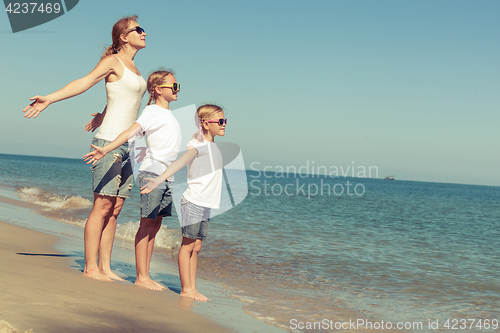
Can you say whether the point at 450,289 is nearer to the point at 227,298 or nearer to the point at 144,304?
the point at 227,298

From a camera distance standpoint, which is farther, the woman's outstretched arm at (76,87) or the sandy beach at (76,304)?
the woman's outstretched arm at (76,87)

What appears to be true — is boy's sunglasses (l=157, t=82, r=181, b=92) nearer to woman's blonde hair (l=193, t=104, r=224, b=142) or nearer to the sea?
woman's blonde hair (l=193, t=104, r=224, b=142)

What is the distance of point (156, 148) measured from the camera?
3.27 m

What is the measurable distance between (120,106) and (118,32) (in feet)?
2.35

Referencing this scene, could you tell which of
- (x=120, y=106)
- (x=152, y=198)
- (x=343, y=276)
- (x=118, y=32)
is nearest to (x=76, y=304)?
(x=152, y=198)

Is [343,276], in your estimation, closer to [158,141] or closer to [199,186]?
[199,186]

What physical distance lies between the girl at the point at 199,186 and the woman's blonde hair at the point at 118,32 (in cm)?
93

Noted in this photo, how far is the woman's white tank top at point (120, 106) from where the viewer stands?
3201mm

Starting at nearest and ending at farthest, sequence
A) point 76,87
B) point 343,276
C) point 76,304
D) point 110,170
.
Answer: point 76,304, point 76,87, point 110,170, point 343,276

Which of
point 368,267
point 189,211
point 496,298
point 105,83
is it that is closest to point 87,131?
point 105,83

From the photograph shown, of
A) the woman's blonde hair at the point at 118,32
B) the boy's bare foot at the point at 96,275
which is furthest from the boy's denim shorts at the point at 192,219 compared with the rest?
the woman's blonde hair at the point at 118,32

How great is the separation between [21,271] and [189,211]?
140cm

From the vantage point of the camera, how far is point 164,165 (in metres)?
3.29

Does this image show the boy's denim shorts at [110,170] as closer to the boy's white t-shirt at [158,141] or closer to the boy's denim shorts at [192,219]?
the boy's white t-shirt at [158,141]
